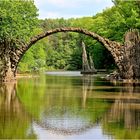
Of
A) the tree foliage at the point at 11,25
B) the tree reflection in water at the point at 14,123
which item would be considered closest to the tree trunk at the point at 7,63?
the tree foliage at the point at 11,25

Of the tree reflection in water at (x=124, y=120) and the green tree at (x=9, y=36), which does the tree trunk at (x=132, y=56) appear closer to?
the green tree at (x=9, y=36)

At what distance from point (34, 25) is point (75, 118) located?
49211mm

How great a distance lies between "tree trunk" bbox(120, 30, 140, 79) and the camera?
48.2 meters

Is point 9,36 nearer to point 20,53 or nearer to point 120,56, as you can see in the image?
point 20,53

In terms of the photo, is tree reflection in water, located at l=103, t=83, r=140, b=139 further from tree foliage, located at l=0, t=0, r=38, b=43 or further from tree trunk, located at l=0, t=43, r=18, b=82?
tree foliage, located at l=0, t=0, r=38, b=43

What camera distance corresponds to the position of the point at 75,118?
18641 mm

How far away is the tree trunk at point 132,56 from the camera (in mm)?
48250

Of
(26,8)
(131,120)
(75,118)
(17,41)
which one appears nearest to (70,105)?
(75,118)

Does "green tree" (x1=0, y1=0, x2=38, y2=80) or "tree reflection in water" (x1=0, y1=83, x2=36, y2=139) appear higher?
"green tree" (x1=0, y1=0, x2=38, y2=80)

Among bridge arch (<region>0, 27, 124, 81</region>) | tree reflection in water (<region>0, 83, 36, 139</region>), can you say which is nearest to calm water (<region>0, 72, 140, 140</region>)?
tree reflection in water (<region>0, 83, 36, 139</region>)

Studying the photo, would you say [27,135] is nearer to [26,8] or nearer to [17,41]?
[17,41]

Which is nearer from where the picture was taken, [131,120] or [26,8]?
[131,120]

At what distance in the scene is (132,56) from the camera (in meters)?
48.4

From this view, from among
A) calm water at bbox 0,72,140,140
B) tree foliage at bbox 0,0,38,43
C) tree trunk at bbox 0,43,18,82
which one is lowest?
calm water at bbox 0,72,140,140
